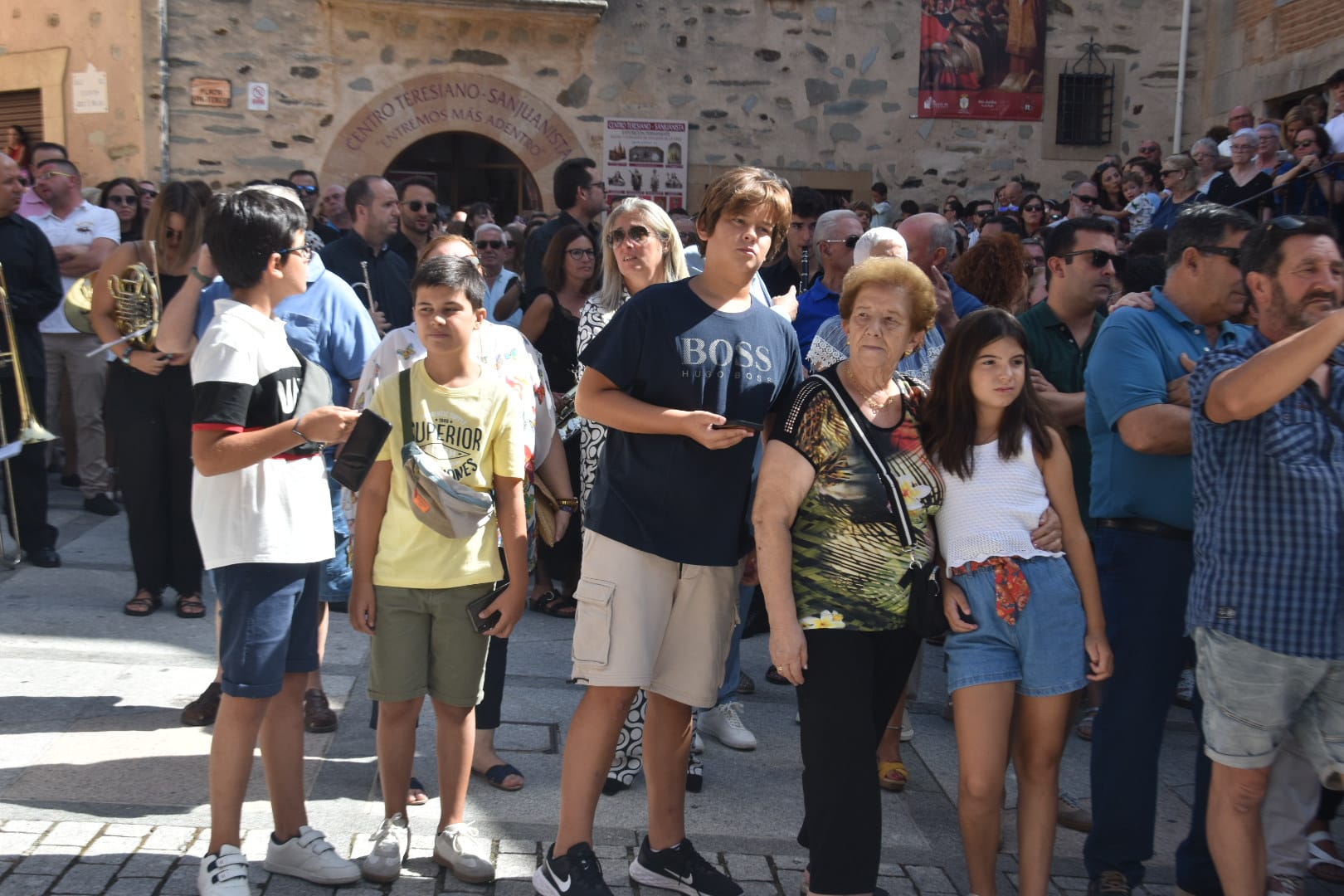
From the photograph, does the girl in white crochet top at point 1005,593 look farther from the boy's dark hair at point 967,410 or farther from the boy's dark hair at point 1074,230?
the boy's dark hair at point 1074,230

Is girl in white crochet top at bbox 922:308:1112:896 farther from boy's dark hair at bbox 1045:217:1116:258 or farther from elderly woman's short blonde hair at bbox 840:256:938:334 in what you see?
boy's dark hair at bbox 1045:217:1116:258

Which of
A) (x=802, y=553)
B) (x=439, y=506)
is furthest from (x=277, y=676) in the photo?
(x=802, y=553)

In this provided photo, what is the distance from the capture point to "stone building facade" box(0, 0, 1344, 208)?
516 inches

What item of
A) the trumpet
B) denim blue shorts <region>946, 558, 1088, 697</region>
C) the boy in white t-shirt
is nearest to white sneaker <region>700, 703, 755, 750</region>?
denim blue shorts <region>946, 558, 1088, 697</region>

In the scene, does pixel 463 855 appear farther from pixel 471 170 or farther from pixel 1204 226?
pixel 471 170

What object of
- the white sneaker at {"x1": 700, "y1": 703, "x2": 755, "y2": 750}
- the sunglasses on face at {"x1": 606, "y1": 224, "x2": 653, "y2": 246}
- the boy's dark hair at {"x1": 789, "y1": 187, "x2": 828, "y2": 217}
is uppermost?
the boy's dark hair at {"x1": 789, "y1": 187, "x2": 828, "y2": 217}

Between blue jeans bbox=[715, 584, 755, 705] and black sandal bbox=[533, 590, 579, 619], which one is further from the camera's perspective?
black sandal bbox=[533, 590, 579, 619]

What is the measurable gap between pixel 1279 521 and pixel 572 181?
15.4 ft

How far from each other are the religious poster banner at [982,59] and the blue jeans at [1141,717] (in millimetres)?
11434

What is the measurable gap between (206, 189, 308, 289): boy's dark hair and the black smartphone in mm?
1045

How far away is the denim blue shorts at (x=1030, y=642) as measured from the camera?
10.6 feet

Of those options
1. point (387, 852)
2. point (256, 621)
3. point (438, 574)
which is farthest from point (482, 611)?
point (387, 852)

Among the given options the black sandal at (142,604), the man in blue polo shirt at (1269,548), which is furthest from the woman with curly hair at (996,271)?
the black sandal at (142,604)

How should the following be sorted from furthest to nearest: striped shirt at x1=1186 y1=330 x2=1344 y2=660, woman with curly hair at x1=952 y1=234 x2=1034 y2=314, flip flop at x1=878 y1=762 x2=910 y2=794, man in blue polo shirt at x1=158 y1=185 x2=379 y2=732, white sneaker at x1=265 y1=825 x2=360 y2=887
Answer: woman with curly hair at x1=952 y1=234 x2=1034 y2=314 < flip flop at x1=878 y1=762 x2=910 y2=794 < man in blue polo shirt at x1=158 y1=185 x2=379 y2=732 < white sneaker at x1=265 y1=825 x2=360 y2=887 < striped shirt at x1=1186 y1=330 x2=1344 y2=660
